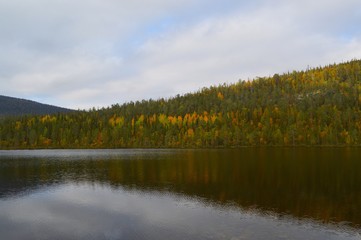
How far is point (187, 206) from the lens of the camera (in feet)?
150

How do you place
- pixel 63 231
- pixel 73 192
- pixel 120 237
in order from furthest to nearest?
pixel 73 192
pixel 63 231
pixel 120 237

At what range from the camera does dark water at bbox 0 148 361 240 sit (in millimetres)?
34188

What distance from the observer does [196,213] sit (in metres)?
41.8

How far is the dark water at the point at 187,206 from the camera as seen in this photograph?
34.2 metres

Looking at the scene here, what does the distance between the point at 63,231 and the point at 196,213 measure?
1503cm

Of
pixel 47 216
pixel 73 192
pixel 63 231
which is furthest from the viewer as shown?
pixel 73 192

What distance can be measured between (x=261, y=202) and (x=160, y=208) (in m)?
13.5

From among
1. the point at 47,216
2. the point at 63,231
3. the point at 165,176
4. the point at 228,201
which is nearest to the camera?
the point at 63,231

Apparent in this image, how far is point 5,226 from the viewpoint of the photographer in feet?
121

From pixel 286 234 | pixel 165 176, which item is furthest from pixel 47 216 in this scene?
pixel 165 176

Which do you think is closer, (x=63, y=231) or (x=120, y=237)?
(x=120, y=237)

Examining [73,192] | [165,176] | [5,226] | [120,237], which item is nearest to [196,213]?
[120,237]

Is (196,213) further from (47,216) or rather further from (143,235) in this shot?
(47,216)

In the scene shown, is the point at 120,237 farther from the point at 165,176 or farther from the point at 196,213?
the point at 165,176
